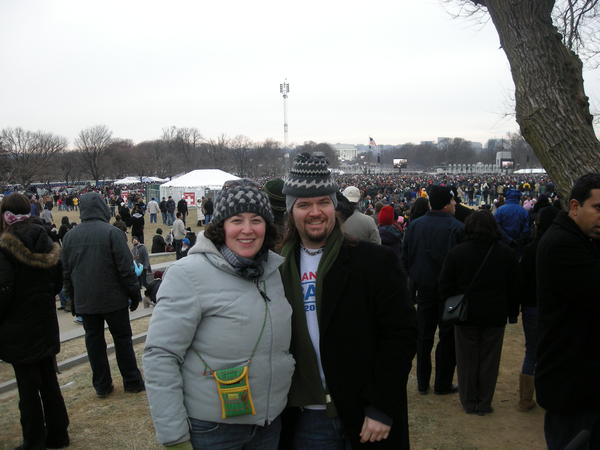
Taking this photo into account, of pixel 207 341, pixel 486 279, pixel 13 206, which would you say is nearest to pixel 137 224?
pixel 13 206

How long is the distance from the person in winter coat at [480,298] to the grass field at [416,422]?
0.23 meters

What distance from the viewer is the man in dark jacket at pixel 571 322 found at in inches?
87.0

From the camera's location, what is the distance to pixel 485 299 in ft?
13.4

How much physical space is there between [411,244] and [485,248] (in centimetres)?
100

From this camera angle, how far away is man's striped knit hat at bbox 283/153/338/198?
85.5 inches

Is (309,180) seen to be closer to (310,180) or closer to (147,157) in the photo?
(310,180)

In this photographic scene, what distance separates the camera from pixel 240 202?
6.98 ft

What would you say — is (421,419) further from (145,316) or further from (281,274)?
(145,316)

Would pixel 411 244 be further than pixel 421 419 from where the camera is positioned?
Yes

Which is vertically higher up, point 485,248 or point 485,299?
point 485,248

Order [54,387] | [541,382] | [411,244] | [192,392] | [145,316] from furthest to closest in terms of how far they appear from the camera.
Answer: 1. [145,316]
2. [411,244]
3. [54,387]
4. [541,382]
5. [192,392]

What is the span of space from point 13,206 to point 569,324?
3679 mm

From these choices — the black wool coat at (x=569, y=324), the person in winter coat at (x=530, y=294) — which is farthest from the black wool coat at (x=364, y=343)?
the person in winter coat at (x=530, y=294)

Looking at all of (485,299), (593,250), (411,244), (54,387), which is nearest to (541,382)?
(593,250)
